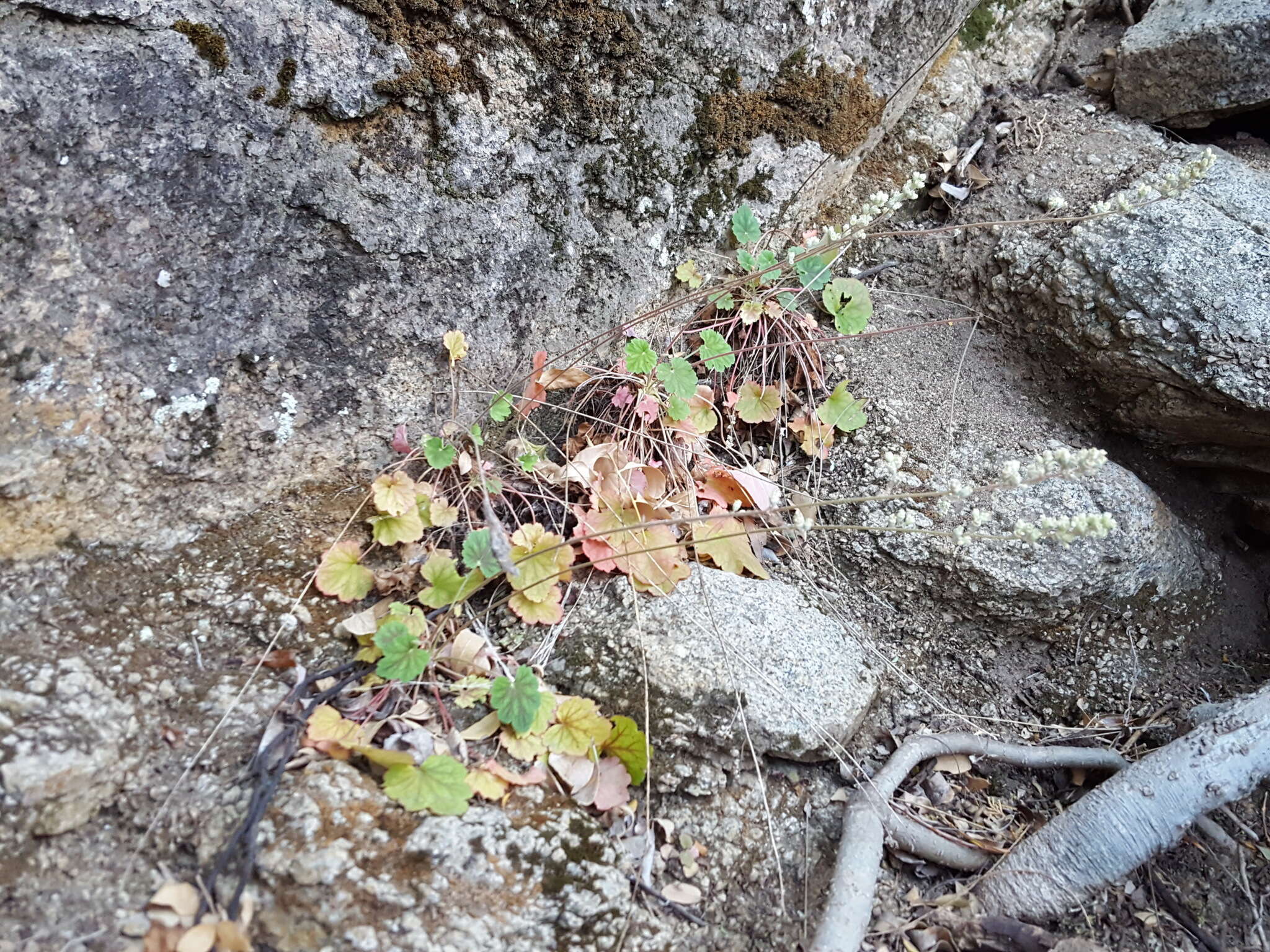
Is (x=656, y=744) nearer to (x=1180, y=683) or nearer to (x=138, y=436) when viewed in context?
(x=138, y=436)

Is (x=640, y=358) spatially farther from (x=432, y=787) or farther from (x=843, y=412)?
(x=432, y=787)

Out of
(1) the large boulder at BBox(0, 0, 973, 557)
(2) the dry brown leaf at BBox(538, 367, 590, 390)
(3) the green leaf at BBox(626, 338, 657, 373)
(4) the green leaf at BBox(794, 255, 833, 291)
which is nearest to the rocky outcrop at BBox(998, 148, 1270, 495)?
(4) the green leaf at BBox(794, 255, 833, 291)

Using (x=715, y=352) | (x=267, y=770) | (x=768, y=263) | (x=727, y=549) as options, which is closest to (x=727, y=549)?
(x=727, y=549)

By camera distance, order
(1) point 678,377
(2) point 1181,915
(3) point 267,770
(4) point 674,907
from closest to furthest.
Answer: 1. (3) point 267,770
2. (4) point 674,907
3. (2) point 1181,915
4. (1) point 678,377

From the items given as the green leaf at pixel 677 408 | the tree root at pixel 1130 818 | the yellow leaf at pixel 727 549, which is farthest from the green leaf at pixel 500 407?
the tree root at pixel 1130 818

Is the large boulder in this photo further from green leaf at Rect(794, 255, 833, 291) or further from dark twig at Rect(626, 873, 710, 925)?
dark twig at Rect(626, 873, 710, 925)

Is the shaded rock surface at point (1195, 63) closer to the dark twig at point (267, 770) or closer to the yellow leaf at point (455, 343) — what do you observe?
the yellow leaf at point (455, 343)
